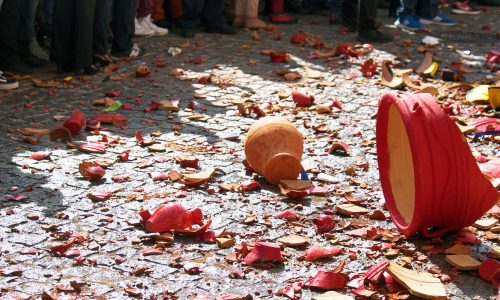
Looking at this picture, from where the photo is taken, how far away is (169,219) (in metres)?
5.11

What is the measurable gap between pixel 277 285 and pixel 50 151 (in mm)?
2595

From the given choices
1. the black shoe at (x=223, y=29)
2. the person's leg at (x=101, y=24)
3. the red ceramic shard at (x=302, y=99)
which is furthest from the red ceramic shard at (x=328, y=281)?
the black shoe at (x=223, y=29)

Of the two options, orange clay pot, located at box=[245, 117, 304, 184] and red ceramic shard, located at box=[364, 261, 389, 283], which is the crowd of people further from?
red ceramic shard, located at box=[364, 261, 389, 283]

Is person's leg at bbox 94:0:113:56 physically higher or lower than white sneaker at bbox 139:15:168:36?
higher

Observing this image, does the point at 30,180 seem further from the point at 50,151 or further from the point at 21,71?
the point at 21,71

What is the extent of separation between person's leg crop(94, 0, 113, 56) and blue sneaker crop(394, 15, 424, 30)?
13.9ft

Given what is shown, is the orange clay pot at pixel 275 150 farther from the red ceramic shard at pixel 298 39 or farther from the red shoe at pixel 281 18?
the red shoe at pixel 281 18

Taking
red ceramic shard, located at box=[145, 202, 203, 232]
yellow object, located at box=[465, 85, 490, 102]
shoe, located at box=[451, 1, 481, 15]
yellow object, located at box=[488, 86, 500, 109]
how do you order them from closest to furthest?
red ceramic shard, located at box=[145, 202, 203, 232] < yellow object, located at box=[488, 86, 500, 109] < yellow object, located at box=[465, 85, 490, 102] < shoe, located at box=[451, 1, 481, 15]

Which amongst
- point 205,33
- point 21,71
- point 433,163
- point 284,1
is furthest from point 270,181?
point 284,1

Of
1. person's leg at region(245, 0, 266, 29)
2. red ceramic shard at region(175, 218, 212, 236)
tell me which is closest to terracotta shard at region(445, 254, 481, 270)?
red ceramic shard at region(175, 218, 212, 236)

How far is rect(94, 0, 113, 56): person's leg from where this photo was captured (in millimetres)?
9133

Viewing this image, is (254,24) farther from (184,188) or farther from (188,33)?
(184,188)

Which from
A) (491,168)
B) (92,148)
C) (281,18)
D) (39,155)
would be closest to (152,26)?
(281,18)

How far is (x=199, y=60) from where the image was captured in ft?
31.8
